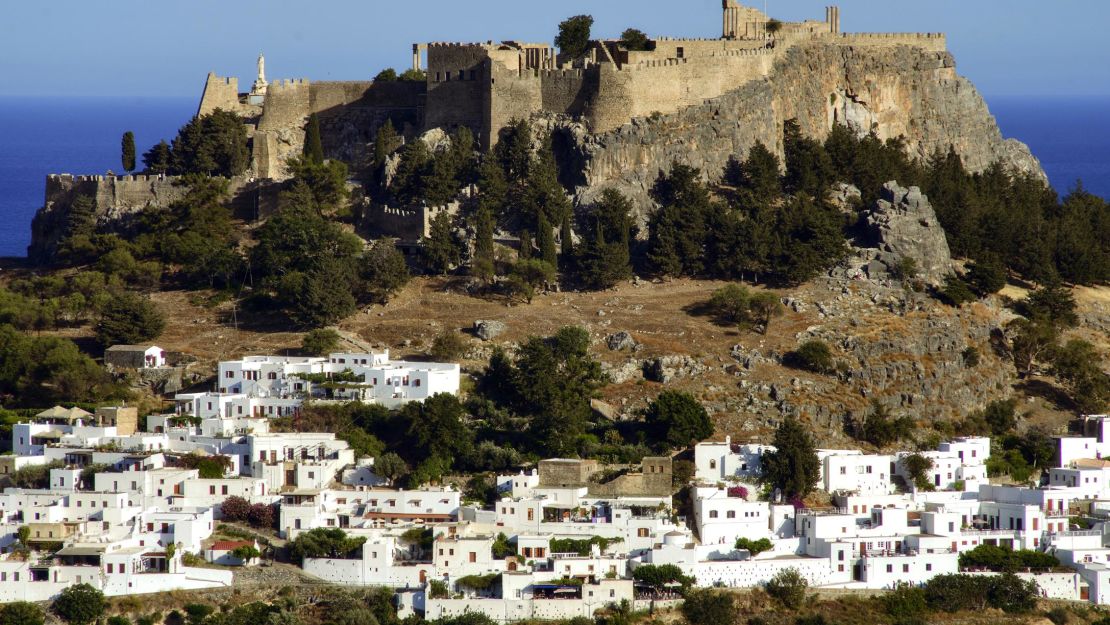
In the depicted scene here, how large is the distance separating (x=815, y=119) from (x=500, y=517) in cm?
2813

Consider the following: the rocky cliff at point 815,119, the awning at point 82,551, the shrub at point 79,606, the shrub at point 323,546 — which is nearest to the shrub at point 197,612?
the shrub at point 79,606

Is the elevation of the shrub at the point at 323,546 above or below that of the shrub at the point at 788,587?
above

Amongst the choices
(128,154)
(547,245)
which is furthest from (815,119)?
(128,154)

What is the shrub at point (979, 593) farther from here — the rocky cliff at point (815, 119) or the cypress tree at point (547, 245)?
the rocky cliff at point (815, 119)

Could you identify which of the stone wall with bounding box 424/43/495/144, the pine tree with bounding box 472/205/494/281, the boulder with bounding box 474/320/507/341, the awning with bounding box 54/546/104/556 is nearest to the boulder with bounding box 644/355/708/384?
the boulder with bounding box 474/320/507/341

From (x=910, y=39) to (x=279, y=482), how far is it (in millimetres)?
35557

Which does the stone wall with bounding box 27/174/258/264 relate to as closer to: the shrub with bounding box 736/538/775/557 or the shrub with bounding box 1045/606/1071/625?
the shrub with bounding box 736/538/775/557

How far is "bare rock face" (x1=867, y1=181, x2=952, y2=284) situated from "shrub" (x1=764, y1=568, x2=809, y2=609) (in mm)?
16878

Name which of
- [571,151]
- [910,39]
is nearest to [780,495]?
[571,151]

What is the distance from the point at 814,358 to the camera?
64.8 metres

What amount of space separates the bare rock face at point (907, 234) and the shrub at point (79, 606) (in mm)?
27060

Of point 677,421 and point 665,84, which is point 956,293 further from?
point 677,421

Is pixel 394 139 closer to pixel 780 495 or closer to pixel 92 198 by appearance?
pixel 92 198

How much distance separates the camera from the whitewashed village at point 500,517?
54.3m
